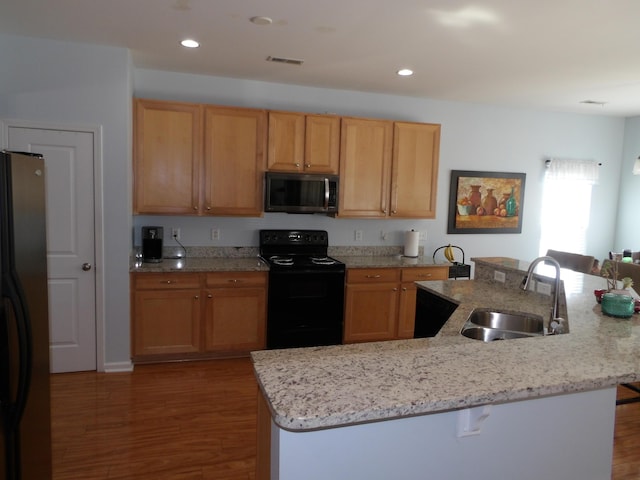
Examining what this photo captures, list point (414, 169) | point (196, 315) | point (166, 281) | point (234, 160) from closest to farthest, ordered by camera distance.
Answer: point (166, 281) → point (196, 315) → point (234, 160) → point (414, 169)

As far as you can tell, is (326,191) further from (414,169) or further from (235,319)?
(235,319)

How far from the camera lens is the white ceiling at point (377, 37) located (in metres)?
2.65

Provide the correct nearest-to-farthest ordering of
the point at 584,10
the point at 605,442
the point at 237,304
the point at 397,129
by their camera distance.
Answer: the point at 605,442
the point at 584,10
the point at 237,304
the point at 397,129

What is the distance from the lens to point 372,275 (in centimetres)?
437

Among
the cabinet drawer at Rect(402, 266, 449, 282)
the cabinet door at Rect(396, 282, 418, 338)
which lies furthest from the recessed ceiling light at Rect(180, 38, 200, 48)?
the cabinet door at Rect(396, 282, 418, 338)

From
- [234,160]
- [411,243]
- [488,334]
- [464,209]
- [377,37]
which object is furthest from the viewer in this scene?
[464,209]

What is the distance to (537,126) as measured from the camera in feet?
18.2

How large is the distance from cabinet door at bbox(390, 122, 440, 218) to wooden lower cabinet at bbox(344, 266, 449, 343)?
0.61 metres

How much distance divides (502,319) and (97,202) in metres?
3.02

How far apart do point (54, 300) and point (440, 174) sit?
395cm

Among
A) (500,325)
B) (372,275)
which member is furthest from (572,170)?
(500,325)

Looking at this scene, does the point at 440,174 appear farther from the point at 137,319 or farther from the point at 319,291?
the point at 137,319

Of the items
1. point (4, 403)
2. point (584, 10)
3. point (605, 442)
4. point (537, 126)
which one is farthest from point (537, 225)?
point (4, 403)

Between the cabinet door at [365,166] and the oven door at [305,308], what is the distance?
74 centimetres
